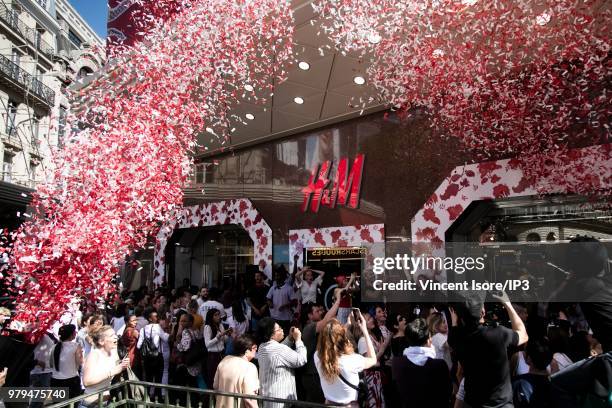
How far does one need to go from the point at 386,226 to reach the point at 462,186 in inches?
66.4

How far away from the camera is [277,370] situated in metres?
3.79

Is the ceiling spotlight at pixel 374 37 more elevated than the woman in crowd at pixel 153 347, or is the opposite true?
the ceiling spotlight at pixel 374 37

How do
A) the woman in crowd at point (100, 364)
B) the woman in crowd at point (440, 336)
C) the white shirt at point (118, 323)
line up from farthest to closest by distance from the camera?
the white shirt at point (118, 323) < the woman in crowd at point (440, 336) < the woman in crowd at point (100, 364)

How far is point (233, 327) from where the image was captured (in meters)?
6.06

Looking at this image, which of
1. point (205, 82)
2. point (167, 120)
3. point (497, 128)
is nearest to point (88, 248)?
point (167, 120)

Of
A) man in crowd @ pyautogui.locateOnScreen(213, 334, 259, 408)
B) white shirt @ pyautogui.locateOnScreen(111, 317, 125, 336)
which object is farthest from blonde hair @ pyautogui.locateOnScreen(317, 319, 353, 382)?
white shirt @ pyautogui.locateOnScreen(111, 317, 125, 336)

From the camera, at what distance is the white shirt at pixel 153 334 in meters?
5.65

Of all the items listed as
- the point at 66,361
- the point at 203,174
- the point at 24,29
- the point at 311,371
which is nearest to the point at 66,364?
the point at 66,361

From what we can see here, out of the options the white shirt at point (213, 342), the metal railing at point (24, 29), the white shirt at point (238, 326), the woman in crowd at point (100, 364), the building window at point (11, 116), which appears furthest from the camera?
the metal railing at point (24, 29)

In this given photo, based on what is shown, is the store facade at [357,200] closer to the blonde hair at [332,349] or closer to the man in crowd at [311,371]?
the man in crowd at [311,371]

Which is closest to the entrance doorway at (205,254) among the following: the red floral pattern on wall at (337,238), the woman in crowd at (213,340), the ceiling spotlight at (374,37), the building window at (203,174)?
the building window at (203,174)

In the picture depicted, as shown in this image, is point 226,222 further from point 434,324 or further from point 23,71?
point 23,71

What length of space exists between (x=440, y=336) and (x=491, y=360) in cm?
150

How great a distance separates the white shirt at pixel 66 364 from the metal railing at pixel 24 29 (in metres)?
17.5
